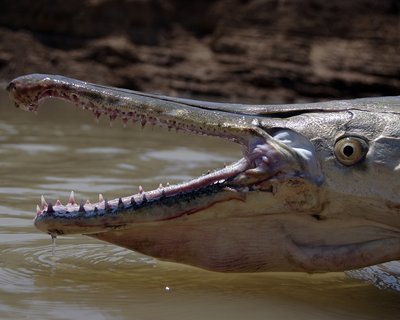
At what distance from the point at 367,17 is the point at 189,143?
4.38 metres

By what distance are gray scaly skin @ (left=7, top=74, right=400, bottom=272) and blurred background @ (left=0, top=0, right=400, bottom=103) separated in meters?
6.99

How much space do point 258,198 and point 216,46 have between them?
7.81 meters

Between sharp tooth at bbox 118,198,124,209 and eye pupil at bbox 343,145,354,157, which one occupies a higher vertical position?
eye pupil at bbox 343,145,354,157

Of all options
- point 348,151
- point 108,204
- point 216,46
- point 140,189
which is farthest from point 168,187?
point 216,46

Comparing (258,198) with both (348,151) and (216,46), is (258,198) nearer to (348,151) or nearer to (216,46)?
(348,151)

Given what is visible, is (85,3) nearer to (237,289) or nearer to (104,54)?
(104,54)

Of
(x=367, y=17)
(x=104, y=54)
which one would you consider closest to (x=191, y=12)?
(x=104, y=54)

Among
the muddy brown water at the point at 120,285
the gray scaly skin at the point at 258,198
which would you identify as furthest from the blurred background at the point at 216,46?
the gray scaly skin at the point at 258,198

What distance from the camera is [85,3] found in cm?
1116

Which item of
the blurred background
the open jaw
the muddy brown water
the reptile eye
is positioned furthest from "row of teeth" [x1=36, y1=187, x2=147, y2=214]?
the blurred background

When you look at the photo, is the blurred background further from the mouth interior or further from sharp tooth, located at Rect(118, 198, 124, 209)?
sharp tooth, located at Rect(118, 198, 124, 209)

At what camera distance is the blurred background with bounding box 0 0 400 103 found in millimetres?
10531

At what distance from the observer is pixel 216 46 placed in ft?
36.0

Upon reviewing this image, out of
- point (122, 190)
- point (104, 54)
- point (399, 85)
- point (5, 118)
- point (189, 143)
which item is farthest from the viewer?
point (104, 54)
